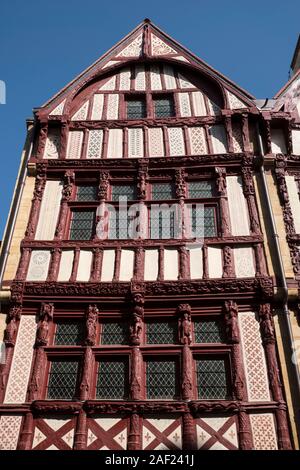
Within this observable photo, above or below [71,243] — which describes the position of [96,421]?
below

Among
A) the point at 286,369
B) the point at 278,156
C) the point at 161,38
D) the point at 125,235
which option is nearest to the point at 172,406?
the point at 286,369

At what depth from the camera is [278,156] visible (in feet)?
40.0

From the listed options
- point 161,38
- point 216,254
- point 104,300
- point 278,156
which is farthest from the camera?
point 161,38

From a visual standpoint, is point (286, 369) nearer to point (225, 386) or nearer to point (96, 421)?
point (225, 386)

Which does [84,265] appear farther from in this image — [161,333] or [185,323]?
[185,323]

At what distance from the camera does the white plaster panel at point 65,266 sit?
10398 mm

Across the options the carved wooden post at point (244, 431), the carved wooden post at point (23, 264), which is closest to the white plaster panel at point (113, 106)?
the carved wooden post at point (23, 264)

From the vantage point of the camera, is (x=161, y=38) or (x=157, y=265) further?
(x=161, y=38)

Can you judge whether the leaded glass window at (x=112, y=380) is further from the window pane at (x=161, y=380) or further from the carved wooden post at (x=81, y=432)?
the carved wooden post at (x=81, y=432)

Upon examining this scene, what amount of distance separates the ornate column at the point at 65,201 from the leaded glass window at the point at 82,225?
0.24m

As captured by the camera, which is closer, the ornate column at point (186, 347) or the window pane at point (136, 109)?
the ornate column at point (186, 347)

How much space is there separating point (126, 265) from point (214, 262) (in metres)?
1.82

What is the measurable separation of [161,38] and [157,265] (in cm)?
883

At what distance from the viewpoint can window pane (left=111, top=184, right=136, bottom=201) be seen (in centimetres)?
1211
